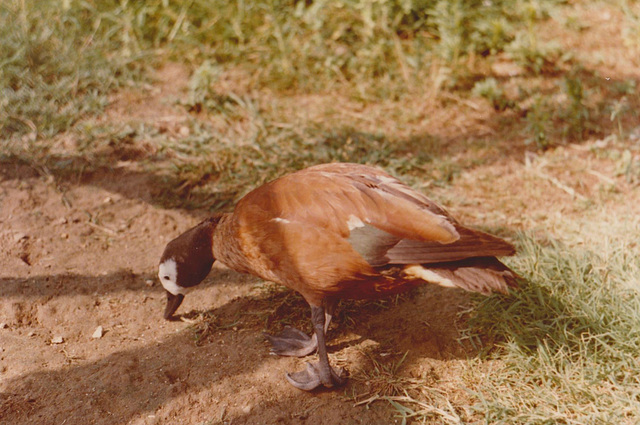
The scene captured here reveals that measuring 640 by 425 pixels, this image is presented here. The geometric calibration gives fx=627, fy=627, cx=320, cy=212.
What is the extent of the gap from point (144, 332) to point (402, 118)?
9.66ft

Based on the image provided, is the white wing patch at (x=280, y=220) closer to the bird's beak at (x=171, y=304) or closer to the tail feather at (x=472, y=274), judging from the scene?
the tail feather at (x=472, y=274)

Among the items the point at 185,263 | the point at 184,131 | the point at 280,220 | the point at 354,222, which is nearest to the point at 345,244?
the point at 354,222

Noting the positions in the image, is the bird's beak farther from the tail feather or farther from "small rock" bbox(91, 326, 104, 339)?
the tail feather

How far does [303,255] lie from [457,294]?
3.91 ft

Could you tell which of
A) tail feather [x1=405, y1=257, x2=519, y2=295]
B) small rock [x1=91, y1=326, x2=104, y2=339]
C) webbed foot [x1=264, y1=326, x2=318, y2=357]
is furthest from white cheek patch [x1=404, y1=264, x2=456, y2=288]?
small rock [x1=91, y1=326, x2=104, y2=339]

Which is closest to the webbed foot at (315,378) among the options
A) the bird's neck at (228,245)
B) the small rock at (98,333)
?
the bird's neck at (228,245)

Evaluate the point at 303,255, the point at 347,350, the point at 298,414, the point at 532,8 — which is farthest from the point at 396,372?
the point at 532,8

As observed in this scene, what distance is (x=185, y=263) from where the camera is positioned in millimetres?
3629

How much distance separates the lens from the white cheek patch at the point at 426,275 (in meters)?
2.92

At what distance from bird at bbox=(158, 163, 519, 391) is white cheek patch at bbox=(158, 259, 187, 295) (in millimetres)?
364

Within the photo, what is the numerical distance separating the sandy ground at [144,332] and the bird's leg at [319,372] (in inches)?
2.3

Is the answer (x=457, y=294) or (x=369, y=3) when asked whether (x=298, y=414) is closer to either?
(x=457, y=294)

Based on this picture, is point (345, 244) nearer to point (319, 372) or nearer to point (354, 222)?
point (354, 222)

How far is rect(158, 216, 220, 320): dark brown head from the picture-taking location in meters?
3.63
